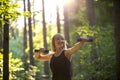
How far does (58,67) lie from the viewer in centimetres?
545

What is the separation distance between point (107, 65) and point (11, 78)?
4590 millimetres

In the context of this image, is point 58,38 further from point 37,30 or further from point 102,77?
point 37,30

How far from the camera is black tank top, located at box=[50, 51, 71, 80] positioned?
542cm

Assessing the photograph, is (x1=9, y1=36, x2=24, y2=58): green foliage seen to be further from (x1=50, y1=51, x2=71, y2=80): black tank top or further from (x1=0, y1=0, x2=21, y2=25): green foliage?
(x1=50, y1=51, x2=71, y2=80): black tank top

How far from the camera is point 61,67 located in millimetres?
5441

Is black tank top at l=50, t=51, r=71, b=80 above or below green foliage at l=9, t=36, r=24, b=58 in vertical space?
above

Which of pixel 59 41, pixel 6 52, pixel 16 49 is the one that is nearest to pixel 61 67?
pixel 59 41

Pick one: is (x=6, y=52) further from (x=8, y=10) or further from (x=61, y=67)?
(x=61, y=67)

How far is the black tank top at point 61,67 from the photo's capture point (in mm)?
5418

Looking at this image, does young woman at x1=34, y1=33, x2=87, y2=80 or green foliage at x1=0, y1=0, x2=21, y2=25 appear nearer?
young woman at x1=34, y1=33, x2=87, y2=80

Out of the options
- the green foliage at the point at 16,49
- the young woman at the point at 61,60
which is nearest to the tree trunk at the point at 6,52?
the young woman at the point at 61,60

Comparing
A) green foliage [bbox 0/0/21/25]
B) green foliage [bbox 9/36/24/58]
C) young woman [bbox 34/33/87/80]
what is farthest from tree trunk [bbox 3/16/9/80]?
green foliage [bbox 9/36/24/58]

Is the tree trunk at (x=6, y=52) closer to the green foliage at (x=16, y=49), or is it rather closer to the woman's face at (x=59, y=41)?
the woman's face at (x=59, y=41)

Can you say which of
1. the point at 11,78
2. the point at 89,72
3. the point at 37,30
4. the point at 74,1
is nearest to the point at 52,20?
the point at 37,30
